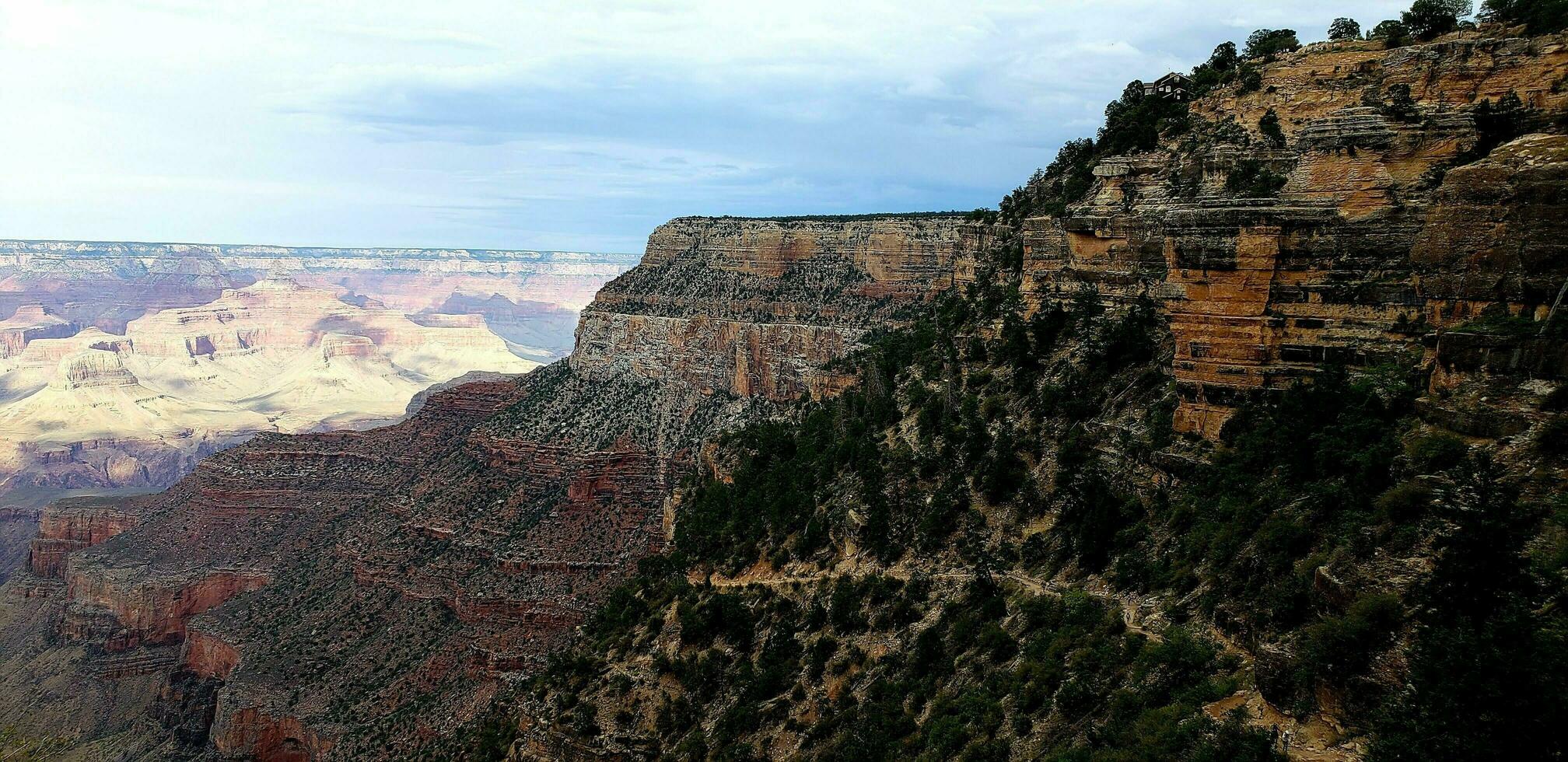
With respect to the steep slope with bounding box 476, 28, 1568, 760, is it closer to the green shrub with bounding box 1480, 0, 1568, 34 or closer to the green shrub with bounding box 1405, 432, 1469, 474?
the green shrub with bounding box 1405, 432, 1469, 474

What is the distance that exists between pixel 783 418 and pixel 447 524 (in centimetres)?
2889

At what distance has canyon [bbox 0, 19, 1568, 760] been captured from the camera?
2141 cm

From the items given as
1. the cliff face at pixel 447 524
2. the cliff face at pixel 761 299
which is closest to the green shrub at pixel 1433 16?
the cliff face at pixel 447 524

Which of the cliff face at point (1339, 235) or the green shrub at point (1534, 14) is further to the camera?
the green shrub at point (1534, 14)

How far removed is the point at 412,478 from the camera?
96.4 meters

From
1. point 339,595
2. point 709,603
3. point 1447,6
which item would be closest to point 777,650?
point 709,603

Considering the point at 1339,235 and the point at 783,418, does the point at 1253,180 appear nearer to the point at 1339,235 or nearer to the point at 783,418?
the point at 1339,235

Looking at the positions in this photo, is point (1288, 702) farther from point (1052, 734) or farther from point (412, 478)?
point (412, 478)

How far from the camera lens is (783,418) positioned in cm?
7175

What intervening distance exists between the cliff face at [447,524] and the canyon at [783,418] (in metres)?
0.33

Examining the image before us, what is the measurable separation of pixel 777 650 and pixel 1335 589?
2111 centimetres

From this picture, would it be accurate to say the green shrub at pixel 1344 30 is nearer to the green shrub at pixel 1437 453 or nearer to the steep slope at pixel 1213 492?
the steep slope at pixel 1213 492

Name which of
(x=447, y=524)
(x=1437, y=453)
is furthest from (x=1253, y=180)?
(x=447, y=524)

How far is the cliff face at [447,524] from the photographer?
229 ft
